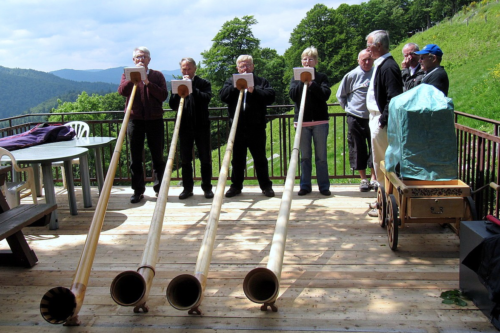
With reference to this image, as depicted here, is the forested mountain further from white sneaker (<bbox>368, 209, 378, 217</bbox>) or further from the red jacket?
white sneaker (<bbox>368, 209, 378, 217</bbox>)

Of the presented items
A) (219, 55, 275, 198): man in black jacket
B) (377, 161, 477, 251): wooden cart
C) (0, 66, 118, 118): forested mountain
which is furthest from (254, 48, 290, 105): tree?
(0, 66, 118, 118): forested mountain

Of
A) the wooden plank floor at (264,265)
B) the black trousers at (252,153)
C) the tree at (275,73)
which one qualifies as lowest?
the wooden plank floor at (264,265)

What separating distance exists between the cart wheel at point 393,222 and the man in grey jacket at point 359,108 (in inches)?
69.3

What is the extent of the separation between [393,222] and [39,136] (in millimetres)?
4362

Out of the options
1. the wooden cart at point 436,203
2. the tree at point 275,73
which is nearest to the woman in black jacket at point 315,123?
the wooden cart at point 436,203

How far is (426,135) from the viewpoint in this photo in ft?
11.8

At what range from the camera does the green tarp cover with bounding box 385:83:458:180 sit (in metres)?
3.57

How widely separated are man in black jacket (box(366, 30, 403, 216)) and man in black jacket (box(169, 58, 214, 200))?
1.97 meters

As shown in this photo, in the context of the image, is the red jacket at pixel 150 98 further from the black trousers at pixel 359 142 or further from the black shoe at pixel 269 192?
the black trousers at pixel 359 142

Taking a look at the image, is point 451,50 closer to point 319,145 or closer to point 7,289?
point 319,145

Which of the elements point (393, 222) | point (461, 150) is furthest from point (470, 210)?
point (461, 150)

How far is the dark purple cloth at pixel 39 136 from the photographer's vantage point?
208 inches

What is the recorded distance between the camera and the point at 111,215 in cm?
520

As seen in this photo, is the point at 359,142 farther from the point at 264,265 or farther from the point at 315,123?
the point at 264,265
